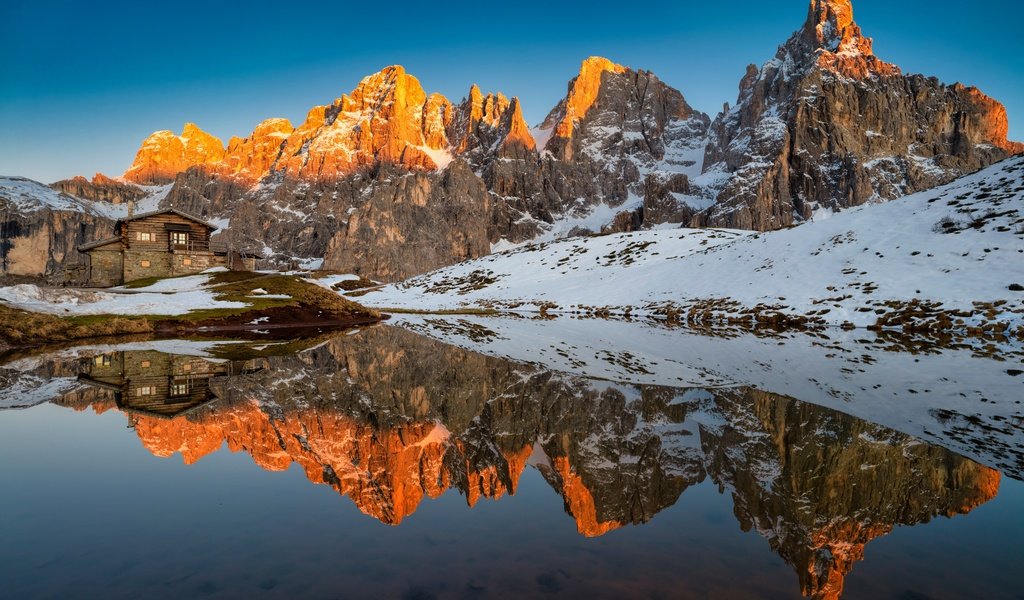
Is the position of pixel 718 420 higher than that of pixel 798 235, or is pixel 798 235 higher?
pixel 798 235

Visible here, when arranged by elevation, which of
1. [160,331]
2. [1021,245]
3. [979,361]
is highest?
[1021,245]

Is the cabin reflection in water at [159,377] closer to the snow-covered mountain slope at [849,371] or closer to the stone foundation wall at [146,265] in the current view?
the snow-covered mountain slope at [849,371]

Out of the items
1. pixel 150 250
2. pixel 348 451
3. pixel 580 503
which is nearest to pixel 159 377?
pixel 348 451

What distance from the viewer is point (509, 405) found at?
1185 cm

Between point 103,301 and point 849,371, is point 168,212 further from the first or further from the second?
point 849,371

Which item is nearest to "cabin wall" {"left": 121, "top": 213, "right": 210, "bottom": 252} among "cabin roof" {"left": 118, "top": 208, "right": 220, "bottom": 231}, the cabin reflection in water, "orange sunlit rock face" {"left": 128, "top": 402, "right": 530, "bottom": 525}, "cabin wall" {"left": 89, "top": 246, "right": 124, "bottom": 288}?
"cabin roof" {"left": 118, "top": 208, "right": 220, "bottom": 231}

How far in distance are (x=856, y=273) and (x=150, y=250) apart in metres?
69.0

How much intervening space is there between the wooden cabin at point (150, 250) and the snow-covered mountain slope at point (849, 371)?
1920 inches

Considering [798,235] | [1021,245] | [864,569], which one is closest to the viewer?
[864,569]

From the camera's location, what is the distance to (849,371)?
15.7m

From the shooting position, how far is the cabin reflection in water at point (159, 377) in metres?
12.1

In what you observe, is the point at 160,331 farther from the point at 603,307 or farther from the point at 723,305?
the point at 723,305

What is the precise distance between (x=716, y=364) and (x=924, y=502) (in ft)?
38.1

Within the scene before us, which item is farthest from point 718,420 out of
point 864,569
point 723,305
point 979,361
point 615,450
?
point 723,305
